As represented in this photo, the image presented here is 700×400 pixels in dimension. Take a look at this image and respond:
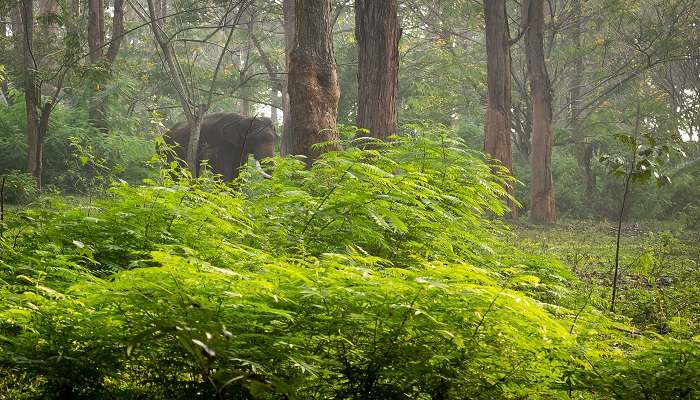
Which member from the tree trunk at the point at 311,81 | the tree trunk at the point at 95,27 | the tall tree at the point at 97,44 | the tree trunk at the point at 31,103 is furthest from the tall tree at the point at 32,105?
the tree trunk at the point at 311,81

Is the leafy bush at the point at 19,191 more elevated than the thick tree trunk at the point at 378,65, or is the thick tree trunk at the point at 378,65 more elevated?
the thick tree trunk at the point at 378,65

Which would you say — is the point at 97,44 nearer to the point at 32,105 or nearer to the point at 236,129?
the point at 236,129

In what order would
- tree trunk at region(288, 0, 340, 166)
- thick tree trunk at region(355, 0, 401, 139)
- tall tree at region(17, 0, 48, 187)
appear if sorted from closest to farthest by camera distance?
tree trunk at region(288, 0, 340, 166)
thick tree trunk at region(355, 0, 401, 139)
tall tree at region(17, 0, 48, 187)

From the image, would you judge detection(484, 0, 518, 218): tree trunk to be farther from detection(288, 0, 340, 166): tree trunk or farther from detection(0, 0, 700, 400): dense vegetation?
detection(288, 0, 340, 166): tree trunk

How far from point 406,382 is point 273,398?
0.57 m

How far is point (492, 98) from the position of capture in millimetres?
18938

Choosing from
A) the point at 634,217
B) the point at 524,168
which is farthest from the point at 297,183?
the point at 524,168

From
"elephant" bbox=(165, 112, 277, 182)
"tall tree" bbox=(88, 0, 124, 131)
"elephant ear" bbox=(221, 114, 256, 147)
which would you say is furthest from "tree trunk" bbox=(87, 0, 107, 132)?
"elephant ear" bbox=(221, 114, 256, 147)

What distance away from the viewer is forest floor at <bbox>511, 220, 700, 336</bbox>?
7332 mm

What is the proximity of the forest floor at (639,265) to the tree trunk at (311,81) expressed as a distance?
10.5 ft

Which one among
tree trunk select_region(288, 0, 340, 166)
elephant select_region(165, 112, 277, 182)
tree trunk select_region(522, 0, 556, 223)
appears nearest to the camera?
tree trunk select_region(288, 0, 340, 166)

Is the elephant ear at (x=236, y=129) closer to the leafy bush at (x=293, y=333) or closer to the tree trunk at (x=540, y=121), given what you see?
the tree trunk at (x=540, y=121)

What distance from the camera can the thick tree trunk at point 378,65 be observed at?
1223cm

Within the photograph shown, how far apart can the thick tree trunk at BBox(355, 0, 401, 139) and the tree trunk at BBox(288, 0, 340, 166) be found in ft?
4.08
